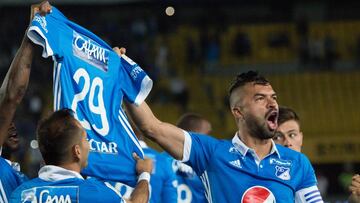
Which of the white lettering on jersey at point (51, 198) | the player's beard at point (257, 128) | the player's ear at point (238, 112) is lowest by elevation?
the white lettering on jersey at point (51, 198)

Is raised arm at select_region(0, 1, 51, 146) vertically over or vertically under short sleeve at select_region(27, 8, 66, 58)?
under

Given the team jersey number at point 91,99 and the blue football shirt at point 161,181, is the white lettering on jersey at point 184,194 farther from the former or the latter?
the team jersey number at point 91,99

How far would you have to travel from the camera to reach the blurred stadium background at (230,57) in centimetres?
1945

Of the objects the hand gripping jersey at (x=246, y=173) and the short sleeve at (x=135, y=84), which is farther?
the short sleeve at (x=135, y=84)

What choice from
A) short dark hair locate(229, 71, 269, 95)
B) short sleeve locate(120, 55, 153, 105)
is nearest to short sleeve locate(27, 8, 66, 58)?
short sleeve locate(120, 55, 153, 105)

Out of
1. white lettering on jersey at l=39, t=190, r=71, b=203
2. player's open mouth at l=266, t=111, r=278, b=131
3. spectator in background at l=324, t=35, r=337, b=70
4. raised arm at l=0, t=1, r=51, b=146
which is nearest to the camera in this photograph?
white lettering on jersey at l=39, t=190, r=71, b=203

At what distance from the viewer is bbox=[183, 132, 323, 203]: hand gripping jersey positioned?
534 cm

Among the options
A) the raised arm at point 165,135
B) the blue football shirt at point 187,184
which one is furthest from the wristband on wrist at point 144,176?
the blue football shirt at point 187,184

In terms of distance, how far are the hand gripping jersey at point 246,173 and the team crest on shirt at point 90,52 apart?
2.48 ft

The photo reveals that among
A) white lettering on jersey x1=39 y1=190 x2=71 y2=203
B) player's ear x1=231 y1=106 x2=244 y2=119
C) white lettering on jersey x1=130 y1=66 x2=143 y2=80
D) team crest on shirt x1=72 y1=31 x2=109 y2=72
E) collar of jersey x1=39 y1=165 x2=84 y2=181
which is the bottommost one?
white lettering on jersey x1=39 y1=190 x2=71 y2=203

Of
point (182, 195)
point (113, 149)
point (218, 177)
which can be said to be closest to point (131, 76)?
point (113, 149)

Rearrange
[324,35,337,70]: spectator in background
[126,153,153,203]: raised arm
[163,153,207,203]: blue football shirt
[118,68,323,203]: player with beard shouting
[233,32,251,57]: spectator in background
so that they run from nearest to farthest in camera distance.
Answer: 1. [126,153,153,203]: raised arm
2. [118,68,323,203]: player with beard shouting
3. [163,153,207,203]: blue football shirt
4. [324,35,337,70]: spectator in background
5. [233,32,251,57]: spectator in background

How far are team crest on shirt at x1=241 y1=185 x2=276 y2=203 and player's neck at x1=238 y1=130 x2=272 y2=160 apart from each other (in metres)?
0.29

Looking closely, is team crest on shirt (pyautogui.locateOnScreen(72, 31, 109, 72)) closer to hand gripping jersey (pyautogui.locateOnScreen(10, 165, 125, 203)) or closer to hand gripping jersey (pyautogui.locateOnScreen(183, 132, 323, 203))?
hand gripping jersey (pyautogui.locateOnScreen(183, 132, 323, 203))
